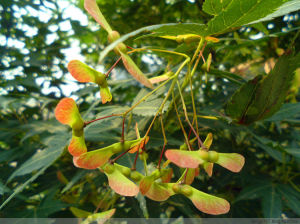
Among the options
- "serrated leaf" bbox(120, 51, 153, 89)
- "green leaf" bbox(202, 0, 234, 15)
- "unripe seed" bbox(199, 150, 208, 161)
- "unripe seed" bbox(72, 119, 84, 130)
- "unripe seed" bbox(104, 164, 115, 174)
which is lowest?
"unripe seed" bbox(104, 164, 115, 174)

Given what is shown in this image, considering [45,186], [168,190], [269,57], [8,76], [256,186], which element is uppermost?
[8,76]

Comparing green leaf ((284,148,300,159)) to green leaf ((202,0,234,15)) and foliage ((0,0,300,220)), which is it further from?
green leaf ((202,0,234,15))

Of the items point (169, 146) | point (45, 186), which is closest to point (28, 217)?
point (45, 186)

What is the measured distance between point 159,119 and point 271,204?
376 mm

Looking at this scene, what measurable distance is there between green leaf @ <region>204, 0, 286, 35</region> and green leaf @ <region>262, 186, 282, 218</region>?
47cm

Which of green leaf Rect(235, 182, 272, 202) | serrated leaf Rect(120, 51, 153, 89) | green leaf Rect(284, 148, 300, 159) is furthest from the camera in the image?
green leaf Rect(235, 182, 272, 202)

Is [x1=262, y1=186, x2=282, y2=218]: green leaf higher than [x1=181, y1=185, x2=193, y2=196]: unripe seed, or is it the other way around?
[x1=181, y1=185, x2=193, y2=196]: unripe seed

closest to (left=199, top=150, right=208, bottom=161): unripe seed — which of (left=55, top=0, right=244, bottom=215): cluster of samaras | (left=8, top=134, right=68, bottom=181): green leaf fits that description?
(left=55, top=0, right=244, bottom=215): cluster of samaras

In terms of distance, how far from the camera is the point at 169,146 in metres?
0.53

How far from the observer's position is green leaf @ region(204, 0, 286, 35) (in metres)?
→ 0.30

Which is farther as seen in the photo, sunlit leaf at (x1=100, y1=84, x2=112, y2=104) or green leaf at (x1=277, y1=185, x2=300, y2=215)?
green leaf at (x1=277, y1=185, x2=300, y2=215)

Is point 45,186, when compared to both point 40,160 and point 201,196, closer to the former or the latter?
point 40,160

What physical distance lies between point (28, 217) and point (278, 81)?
63 cm

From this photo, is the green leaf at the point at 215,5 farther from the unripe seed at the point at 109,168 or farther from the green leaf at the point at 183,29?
the unripe seed at the point at 109,168
